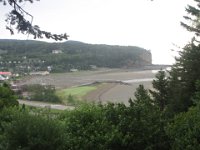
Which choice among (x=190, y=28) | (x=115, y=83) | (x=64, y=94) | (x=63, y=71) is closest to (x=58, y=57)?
(x=63, y=71)

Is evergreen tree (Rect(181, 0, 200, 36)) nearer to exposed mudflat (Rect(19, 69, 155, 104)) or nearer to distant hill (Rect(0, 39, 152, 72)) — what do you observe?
exposed mudflat (Rect(19, 69, 155, 104))

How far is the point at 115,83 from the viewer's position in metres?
113

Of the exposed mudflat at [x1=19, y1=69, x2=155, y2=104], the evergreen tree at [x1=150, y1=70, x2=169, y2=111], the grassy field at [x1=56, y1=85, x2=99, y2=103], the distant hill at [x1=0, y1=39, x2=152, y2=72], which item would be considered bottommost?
the grassy field at [x1=56, y1=85, x2=99, y2=103]

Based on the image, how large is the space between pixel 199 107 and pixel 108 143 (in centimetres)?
344

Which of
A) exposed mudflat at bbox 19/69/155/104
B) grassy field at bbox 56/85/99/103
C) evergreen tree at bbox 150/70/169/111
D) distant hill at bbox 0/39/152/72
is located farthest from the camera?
distant hill at bbox 0/39/152/72

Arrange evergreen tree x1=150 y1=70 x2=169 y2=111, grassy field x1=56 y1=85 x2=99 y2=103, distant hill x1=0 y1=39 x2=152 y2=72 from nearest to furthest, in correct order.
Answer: evergreen tree x1=150 y1=70 x2=169 y2=111 → grassy field x1=56 y1=85 x2=99 y2=103 → distant hill x1=0 y1=39 x2=152 y2=72

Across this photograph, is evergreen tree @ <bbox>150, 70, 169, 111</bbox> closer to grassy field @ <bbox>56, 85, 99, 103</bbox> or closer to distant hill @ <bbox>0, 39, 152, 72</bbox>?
grassy field @ <bbox>56, 85, 99, 103</bbox>

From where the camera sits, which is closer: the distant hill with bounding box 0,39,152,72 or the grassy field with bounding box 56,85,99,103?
the grassy field with bounding box 56,85,99,103

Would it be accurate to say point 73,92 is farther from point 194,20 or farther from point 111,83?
point 194,20

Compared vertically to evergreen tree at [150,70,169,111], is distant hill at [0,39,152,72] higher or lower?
higher

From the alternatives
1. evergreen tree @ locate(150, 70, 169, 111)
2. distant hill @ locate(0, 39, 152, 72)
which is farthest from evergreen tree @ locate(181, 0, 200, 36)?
distant hill @ locate(0, 39, 152, 72)

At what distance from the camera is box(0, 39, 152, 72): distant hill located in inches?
6471

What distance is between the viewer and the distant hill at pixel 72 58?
16438cm

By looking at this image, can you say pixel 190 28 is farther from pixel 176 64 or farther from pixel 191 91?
pixel 191 91
